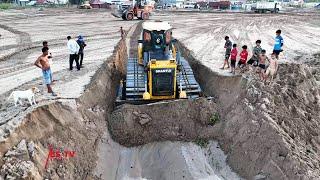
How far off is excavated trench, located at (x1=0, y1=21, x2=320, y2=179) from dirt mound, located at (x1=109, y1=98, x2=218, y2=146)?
34 mm

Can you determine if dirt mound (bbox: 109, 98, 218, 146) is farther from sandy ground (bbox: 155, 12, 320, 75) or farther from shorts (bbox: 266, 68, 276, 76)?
sandy ground (bbox: 155, 12, 320, 75)

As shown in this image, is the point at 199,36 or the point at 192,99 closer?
the point at 192,99

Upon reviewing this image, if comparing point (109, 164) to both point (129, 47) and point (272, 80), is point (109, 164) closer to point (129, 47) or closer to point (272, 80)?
point (272, 80)

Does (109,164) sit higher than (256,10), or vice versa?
(256,10)

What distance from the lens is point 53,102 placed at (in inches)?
465

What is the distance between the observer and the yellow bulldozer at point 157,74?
1429 cm

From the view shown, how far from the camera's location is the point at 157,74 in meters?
14.3

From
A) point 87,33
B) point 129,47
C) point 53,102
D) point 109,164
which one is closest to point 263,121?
point 109,164

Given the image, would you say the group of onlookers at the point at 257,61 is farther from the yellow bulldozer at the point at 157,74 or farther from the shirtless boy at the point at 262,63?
the yellow bulldozer at the point at 157,74

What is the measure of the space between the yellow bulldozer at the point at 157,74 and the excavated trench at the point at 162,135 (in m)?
0.59

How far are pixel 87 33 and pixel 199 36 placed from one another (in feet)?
28.6

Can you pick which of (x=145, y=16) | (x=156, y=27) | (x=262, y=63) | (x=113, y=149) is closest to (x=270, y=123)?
(x=262, y=63)

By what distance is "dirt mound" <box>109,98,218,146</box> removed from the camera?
44.6 feet

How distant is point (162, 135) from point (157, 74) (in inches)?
86.6
